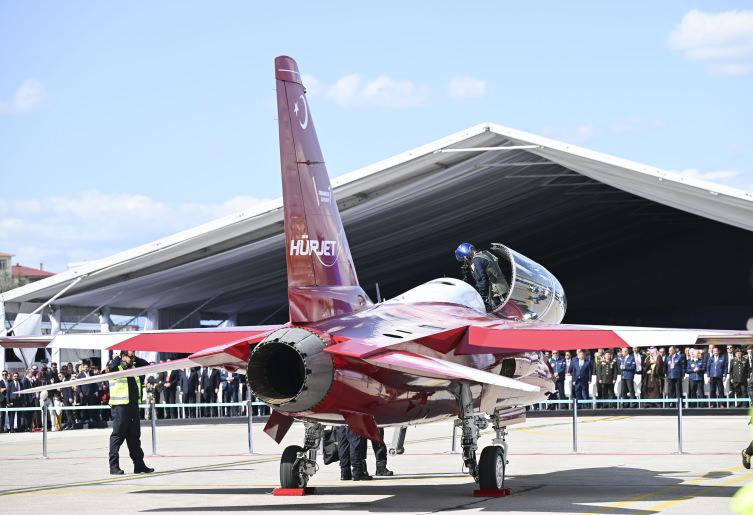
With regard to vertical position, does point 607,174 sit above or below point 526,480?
above

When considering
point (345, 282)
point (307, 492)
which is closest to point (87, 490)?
point (307, 492)

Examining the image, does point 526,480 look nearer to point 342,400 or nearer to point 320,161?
point 342,400

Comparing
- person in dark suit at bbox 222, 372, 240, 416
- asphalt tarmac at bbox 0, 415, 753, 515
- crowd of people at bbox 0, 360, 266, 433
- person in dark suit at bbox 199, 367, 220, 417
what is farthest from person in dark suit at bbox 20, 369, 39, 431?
person in dark suit at bbox 222, 372, 240, 416

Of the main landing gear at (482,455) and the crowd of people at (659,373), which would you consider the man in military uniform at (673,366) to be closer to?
the crowd of people at (659,373)

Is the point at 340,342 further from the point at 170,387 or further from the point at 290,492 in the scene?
the point at 170,387

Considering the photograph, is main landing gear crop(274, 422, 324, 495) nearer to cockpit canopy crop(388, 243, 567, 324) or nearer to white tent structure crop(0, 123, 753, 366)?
cockpit canopy crop(388, 243, 567, 324)

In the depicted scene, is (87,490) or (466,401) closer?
(466,401)

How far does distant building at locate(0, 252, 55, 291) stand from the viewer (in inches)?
4994

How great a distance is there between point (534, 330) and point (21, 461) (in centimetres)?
1175

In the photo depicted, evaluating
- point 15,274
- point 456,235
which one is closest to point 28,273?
point 15,274

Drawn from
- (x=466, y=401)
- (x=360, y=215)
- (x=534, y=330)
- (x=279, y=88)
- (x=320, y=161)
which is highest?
(x=360, y=215)

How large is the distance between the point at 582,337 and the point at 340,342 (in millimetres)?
2639

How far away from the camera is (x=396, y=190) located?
30906 millimetres

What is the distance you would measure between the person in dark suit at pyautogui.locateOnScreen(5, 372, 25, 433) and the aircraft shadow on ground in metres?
18.5
